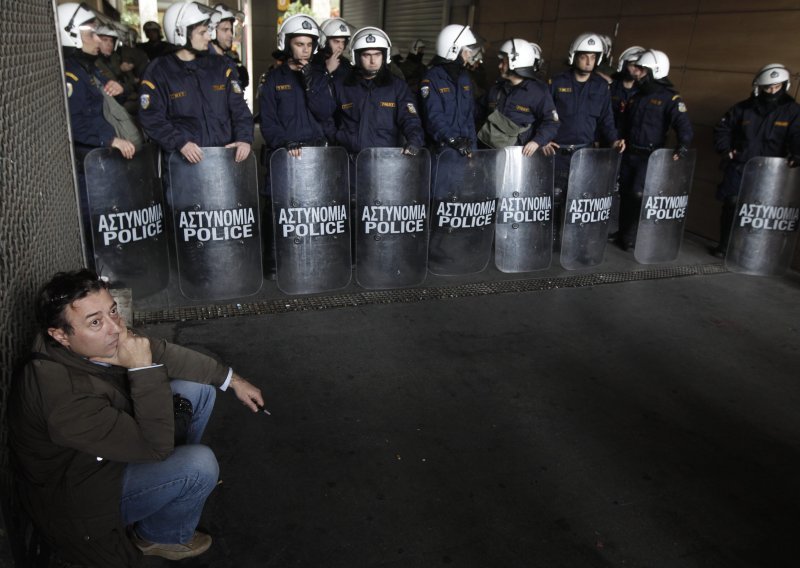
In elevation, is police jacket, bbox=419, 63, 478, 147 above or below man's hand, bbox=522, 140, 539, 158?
above

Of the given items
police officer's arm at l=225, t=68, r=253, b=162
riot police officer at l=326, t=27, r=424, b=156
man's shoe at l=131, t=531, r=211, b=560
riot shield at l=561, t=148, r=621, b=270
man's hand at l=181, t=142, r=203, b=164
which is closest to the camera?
man's shoe at l=131, t=531, r=211, b=560

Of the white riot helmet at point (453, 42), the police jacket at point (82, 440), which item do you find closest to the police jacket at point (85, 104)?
the white riot helmet at point (453, 42)

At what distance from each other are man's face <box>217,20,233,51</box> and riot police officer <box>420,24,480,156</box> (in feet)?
6.26

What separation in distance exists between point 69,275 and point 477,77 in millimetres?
9264

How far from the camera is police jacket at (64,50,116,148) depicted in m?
4.19

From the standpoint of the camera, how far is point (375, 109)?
4.75 m

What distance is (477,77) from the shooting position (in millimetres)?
10227

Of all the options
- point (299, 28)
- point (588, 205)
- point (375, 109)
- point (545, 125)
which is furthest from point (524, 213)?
point (299, 28)

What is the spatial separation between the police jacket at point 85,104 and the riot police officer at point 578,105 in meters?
3.57

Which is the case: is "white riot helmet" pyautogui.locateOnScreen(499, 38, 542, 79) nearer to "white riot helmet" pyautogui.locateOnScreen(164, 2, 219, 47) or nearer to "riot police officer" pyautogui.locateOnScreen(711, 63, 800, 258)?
"riot police officer" pyautogui.locateOnScreen(711, 63, 800, 258)

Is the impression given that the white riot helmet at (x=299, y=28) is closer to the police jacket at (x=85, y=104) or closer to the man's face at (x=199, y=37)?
the man's face at (x=199, y=37)

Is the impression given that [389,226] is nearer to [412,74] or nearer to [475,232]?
[475,232]

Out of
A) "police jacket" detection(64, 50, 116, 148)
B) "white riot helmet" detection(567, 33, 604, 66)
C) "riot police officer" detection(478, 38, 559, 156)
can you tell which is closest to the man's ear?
"police jacket" detection(64, 50, 116, 148)

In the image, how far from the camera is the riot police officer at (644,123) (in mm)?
5832
